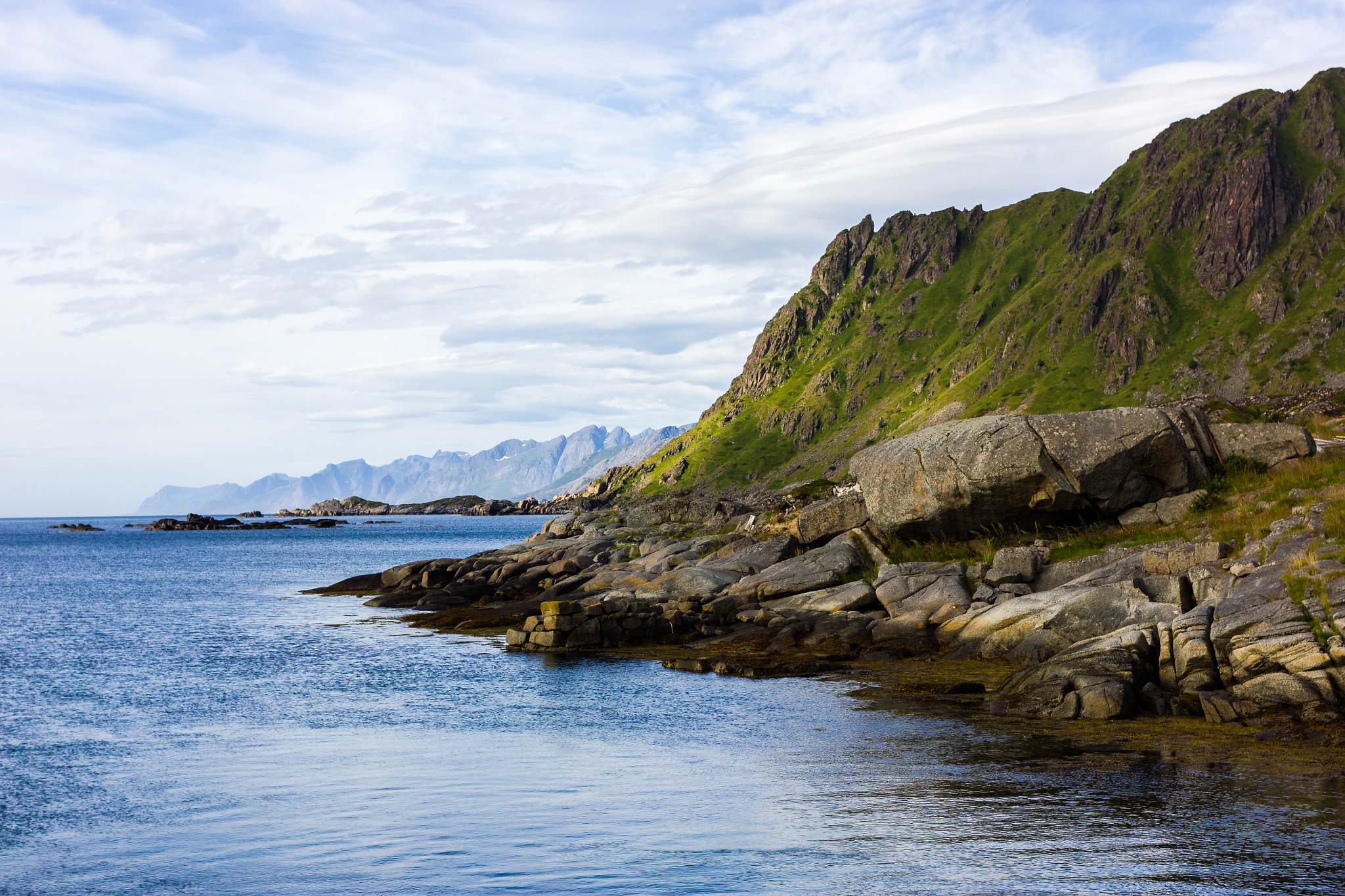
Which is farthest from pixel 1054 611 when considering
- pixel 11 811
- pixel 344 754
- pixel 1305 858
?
pixel 11 811

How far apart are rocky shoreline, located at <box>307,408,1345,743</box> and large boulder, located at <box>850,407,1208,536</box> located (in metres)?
0.08

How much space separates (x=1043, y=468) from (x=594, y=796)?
83.5 ft

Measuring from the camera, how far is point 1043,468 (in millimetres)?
36844

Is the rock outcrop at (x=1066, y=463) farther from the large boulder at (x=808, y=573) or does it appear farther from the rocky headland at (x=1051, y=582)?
the large boulder at (x=808, y=573)

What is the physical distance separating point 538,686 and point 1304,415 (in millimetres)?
38347

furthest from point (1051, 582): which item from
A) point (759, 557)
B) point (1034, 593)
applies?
point (759, 557)

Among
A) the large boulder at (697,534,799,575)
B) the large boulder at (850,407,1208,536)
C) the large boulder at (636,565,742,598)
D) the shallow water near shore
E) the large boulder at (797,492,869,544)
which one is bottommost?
the shallow water near shore

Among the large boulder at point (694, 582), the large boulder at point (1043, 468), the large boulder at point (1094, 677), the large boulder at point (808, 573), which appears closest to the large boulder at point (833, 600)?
the large boulder at point (808, 573)

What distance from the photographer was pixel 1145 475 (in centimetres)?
3688

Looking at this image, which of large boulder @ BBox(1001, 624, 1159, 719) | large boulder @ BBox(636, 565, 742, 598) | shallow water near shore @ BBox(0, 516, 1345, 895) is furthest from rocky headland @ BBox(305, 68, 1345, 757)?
shallow water near shore @ BBox(0, 516, 1345, 895)

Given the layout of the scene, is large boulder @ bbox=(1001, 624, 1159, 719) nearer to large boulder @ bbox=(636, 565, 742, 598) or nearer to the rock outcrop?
the rock outcrop

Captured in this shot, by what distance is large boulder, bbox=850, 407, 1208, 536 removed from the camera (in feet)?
120

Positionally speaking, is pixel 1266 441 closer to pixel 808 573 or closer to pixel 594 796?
pixel 808 573

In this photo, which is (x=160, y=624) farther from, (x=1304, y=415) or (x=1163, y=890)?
(x=1304, y=415)
